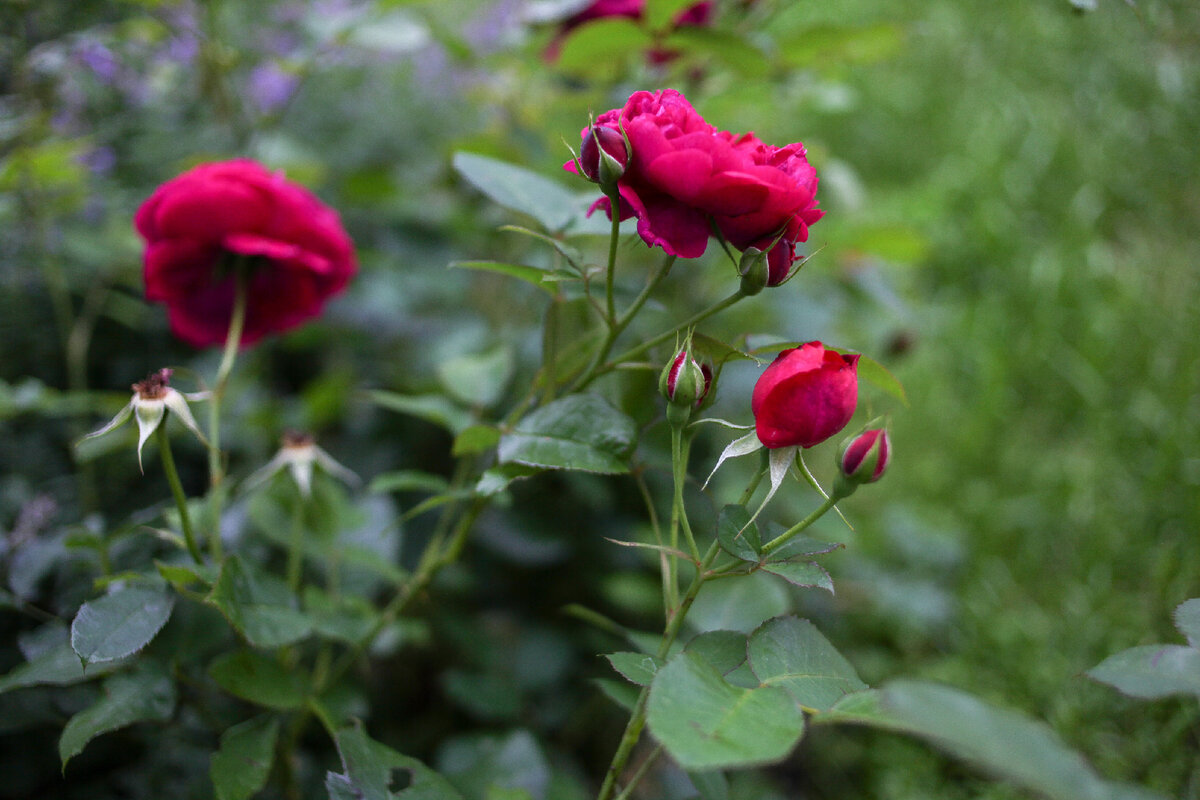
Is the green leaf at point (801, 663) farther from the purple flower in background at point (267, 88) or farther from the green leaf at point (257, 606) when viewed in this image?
the purple flower in background at point (267, 88)

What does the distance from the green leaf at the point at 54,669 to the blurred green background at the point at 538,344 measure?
0.20 feet

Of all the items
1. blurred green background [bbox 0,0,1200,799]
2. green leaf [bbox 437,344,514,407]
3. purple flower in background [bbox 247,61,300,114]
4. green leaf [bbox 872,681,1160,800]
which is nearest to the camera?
green leaf [bbox 872,681,1160,800]

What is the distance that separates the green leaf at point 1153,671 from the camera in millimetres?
309

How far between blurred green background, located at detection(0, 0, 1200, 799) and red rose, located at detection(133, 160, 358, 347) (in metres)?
0.16

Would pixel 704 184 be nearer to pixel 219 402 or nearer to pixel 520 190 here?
pixel 520 190

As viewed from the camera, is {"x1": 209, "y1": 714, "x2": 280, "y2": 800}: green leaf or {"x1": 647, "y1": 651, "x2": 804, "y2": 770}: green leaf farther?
{"x1": 209, "y1": 714, "x2": 280, "y2": 800}: green leaf

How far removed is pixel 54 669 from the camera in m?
0.46

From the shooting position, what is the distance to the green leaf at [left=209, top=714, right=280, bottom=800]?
17.3 inches

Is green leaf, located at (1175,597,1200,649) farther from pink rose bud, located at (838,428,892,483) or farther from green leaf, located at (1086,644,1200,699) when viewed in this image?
pink rose bud, located at (838,428,892,483)

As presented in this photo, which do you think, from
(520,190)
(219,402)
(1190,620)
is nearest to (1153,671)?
(1190,620)

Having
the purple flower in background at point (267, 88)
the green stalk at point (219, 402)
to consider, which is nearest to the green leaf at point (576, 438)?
the green stalk at point (219, 402)

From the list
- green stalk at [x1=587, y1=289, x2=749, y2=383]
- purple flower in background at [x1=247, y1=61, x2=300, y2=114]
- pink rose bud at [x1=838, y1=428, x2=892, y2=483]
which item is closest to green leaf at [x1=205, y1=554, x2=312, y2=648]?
green stalk at [x1=587, y1=289, x2=749, y2=383]

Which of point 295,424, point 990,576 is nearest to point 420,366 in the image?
point 295,424

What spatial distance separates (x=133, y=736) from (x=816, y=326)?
933 mm
